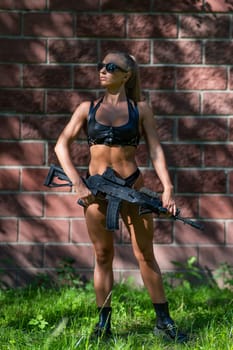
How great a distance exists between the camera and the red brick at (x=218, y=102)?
5.62m

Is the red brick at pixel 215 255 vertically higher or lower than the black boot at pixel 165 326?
higher

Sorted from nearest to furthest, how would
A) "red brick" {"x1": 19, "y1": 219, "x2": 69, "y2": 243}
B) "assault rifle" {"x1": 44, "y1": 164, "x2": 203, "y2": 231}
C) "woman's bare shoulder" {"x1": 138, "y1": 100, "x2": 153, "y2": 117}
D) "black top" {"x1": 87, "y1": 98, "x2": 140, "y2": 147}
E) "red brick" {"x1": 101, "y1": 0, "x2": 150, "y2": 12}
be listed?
"assault rifle" {"x1": 44, "y1": 164, "x2": 203, "y2": 231} < "black top" {"x1": 87, "y1": 98, "x2": 140, "y2": 147} < "woman's bare shoulder" {"x1": 138, "y1": 100, "x2": 153, "y2": 117} < "red brick" {"x1": 101, "y1": 0, "x2": 150, "y2": 12} < "red brick" {"x1": 19, "y1": 219, "x2": 69, "y2": 243}

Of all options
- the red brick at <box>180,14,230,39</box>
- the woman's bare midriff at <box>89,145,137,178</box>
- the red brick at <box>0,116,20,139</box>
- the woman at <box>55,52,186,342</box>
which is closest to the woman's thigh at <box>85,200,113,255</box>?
the woman at <box>55,52,186,342</box>

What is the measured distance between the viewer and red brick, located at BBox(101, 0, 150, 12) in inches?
220

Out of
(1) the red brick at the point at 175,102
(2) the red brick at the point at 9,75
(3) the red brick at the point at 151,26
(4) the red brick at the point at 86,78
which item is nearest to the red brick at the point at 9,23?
(2) the red brick at the point at 9,75

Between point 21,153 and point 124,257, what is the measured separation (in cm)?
117

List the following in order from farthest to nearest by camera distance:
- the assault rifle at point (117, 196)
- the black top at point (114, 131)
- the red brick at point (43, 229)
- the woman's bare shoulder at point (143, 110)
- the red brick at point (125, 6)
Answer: the red brick at point (43, 229) → the red brick at point (125, 6) → the woman's bare shoulder at point (143, 110) → the black top at point (114, 131) → the assault rifle at point (117, 196)

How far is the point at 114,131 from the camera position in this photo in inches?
170

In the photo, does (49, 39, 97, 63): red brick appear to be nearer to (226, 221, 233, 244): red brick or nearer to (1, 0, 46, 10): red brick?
(1, 0, 46, 10): red brick

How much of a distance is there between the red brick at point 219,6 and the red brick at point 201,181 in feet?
4.17

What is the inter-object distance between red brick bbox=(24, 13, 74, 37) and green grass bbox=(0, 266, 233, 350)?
6.56ft

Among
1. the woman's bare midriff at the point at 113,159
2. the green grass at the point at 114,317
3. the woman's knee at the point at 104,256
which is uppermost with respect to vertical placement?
the woman's bare midriff at the point at 113,159

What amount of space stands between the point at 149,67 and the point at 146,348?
2316 mm

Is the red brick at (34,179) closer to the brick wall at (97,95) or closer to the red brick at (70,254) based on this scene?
the brick wall at (97,95)
